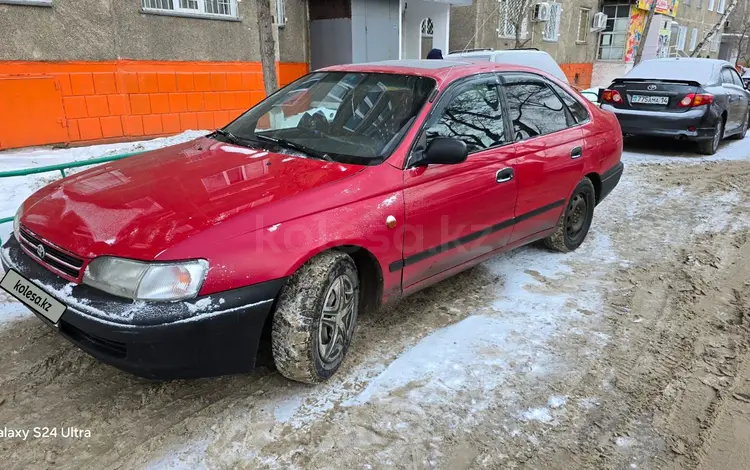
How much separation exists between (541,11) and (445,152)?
61.9 ft

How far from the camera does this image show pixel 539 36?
791 inches

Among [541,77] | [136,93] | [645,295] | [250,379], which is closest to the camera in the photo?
[250,379]

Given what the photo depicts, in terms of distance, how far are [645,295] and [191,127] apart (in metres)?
8.69

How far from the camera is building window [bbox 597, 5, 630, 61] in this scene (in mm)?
24391

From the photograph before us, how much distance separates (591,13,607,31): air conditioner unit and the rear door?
21397 mm

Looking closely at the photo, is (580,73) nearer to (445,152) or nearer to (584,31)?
(584,31)

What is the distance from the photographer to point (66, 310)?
7.79 ft

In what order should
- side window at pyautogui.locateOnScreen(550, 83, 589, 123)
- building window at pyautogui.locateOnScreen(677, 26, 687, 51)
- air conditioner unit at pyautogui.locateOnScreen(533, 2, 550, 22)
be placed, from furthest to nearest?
building window at pyautogui.locateOnScreen(677, 26, 687, 51) < air conditioner unit at pyautogui.locateOnScreen(533, 2, 550, 22) < side window at pyautogui.locateOnScreen(550, 83, 589, 123)

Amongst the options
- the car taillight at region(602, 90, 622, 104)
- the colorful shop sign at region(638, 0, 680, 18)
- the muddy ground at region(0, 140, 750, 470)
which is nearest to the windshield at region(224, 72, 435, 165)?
the muddy ground at region(0, 140, 750, 470)

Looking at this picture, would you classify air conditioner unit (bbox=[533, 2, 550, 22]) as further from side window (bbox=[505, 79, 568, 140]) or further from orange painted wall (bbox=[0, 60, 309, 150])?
side window (bbox=[505, 79, 568, 140])

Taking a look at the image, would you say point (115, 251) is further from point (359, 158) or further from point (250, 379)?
point (359, 158)

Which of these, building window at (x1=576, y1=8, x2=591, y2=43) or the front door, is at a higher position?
building window at (x1=576, y1=8, x2=591, y2=43)

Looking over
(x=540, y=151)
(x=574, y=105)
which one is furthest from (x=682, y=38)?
(x=540, y=151)

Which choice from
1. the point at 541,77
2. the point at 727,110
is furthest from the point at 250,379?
the point at 727,110
